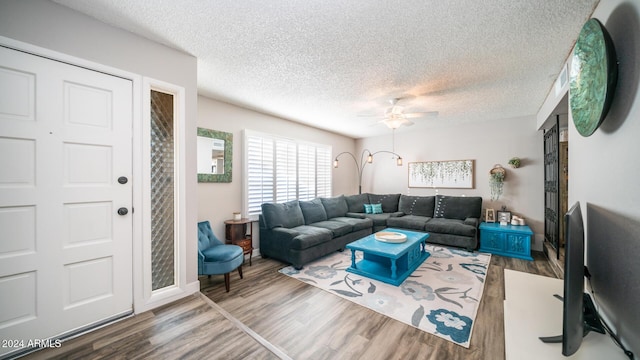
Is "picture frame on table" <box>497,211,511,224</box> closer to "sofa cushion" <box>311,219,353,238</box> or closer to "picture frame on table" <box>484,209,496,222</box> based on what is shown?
"picture frame on table" <box>484,209,496,222</box>

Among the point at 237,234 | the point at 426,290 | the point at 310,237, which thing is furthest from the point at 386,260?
the point at 237,234

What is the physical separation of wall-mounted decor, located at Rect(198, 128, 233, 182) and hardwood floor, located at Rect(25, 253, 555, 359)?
5.89ft

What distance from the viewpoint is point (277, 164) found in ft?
14.9

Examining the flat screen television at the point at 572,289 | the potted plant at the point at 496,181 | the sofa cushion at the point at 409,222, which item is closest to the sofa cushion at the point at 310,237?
the sofa cushion at the point at 409,222

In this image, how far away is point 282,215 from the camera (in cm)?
402

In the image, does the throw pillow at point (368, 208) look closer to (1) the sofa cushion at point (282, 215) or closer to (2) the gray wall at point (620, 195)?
(1) the sofa cushion at point (282, 215)

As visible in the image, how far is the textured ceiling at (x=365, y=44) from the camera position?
1.71m

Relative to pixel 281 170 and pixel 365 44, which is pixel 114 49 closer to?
pixel 365 44

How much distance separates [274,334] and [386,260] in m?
1.98

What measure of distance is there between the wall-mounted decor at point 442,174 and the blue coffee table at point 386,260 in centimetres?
225

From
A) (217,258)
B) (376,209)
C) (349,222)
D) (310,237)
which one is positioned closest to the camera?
(217,258)

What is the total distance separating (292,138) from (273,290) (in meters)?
3.08

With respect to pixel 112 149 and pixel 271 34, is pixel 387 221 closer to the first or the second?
pixel 271 34

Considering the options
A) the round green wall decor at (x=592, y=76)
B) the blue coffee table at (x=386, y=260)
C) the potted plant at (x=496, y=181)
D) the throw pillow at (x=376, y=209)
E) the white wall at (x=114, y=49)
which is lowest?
the blue coffee table at (x=386, y=260)
